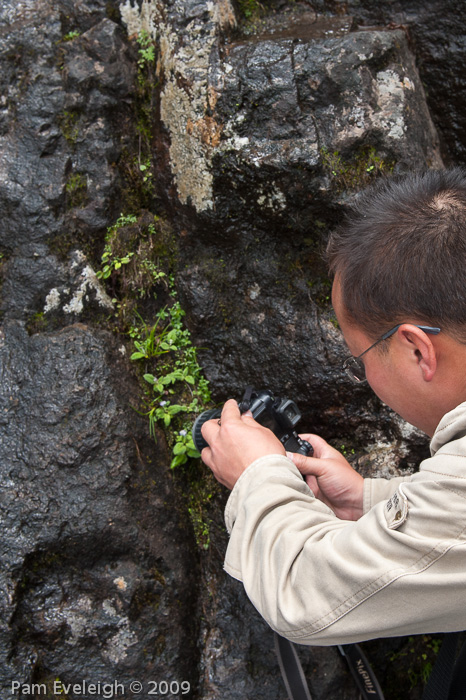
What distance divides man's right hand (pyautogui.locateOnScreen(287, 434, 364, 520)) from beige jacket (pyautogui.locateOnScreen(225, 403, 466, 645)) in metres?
0.64

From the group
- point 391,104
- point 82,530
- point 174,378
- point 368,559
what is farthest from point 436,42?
point 82,530

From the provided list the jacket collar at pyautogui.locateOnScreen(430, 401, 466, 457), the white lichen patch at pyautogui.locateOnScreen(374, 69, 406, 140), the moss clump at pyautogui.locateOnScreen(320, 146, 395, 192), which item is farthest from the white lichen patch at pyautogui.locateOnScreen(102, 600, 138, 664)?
the white lichen patch at pyautogui.locateOnScreen(374, 69, 406, 140)

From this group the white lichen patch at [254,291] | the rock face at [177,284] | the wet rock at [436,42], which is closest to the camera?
the rock face at [177,284]

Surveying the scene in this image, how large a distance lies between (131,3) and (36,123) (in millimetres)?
913

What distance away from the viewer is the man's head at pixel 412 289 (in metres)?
1.66

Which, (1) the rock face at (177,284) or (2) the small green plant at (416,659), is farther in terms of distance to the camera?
(2) the small green plant at (416,659)

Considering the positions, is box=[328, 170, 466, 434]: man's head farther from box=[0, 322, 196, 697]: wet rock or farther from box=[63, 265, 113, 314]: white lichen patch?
box=[63, 265, 113, 314]: white lichen patch

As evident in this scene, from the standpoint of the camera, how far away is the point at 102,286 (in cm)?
304

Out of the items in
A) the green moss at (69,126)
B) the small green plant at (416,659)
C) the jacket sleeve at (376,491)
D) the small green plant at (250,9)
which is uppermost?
the small green plant at (250,9)

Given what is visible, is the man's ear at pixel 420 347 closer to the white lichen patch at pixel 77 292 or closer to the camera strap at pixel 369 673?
the camera strap at pixel 369 673

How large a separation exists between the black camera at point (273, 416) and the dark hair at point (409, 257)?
22.7 inches

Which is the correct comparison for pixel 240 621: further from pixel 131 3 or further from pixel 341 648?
pixel 131 3

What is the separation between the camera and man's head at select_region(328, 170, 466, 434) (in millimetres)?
1657

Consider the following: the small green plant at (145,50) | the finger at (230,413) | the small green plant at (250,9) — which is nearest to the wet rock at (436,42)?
the small green plant at (250,9)
